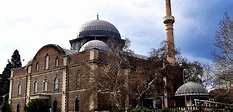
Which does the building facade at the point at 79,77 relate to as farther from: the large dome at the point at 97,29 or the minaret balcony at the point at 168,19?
the minaret balcony at the point at 168,19

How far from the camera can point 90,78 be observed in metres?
29.9

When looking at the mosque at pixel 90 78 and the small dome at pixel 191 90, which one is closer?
the mosque at pixel 90 78

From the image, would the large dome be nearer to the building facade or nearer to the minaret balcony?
the building facade

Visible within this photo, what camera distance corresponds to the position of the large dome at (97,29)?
44.7 metres

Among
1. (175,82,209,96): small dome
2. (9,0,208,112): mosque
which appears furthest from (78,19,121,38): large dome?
(175,82,209,96): small dome

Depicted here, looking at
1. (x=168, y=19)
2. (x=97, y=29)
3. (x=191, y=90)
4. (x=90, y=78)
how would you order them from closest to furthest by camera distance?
(x=90, y=78) → (x=191, y=90) → (x=168, y=19) → (x=97, y=29)

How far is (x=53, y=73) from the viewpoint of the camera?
3881cm

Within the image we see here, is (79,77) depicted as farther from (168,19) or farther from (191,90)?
(168,19)

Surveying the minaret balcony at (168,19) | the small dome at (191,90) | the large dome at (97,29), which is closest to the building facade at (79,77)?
the large dome at (97,29)

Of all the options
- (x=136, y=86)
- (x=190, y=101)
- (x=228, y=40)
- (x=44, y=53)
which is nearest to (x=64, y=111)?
(x=44, y=53)

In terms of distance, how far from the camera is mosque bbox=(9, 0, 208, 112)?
29183 millimetres

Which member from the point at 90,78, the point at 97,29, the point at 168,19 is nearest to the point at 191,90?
the point at 90,78

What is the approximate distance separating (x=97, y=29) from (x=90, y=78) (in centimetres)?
1600

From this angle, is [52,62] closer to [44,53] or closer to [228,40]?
[44,53]
